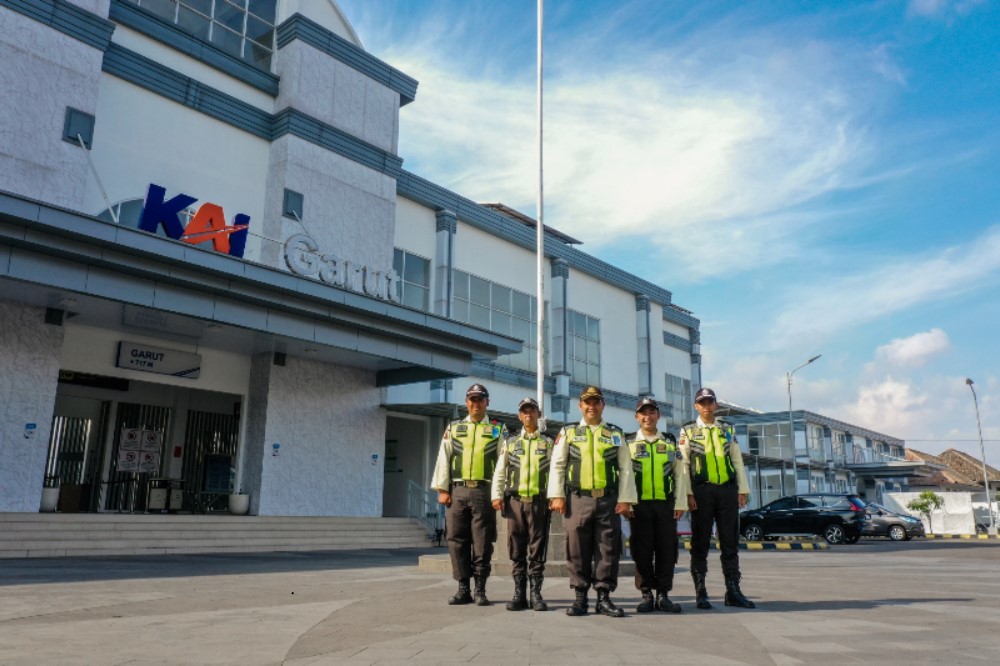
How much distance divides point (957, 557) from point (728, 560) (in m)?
13.2

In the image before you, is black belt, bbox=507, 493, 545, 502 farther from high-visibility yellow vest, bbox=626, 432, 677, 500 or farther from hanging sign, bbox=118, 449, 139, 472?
hanging sign, bbox=118, 449, 139, 472

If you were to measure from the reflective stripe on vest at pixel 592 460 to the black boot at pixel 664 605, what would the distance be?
3.74ft

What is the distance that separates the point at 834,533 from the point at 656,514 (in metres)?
20.2

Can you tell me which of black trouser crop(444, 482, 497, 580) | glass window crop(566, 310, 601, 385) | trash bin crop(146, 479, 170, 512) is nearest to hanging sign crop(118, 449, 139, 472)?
trash bin crop(146, 479, 170, 512)

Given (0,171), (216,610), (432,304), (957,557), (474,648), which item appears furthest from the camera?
(432,304)

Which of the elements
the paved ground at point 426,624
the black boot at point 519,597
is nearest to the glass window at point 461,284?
the paved ground at point 426,624

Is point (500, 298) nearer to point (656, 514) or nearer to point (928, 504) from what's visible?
point (656, 514)

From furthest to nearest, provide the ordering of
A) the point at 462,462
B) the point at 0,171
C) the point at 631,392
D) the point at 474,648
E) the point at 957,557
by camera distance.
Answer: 1. the point at 631,392
2. the point at 957,557
3. the point at 0,171
4. the point at 462,462
5. the point at 474,648

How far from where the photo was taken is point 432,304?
23.9m

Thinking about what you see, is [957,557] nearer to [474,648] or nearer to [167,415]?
[474,648]

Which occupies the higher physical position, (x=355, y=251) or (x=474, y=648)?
(x=355, y=251)

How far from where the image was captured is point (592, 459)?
22.9 ft

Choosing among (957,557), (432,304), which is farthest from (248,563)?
(957,557)

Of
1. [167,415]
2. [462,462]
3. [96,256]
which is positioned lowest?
[462,462]
